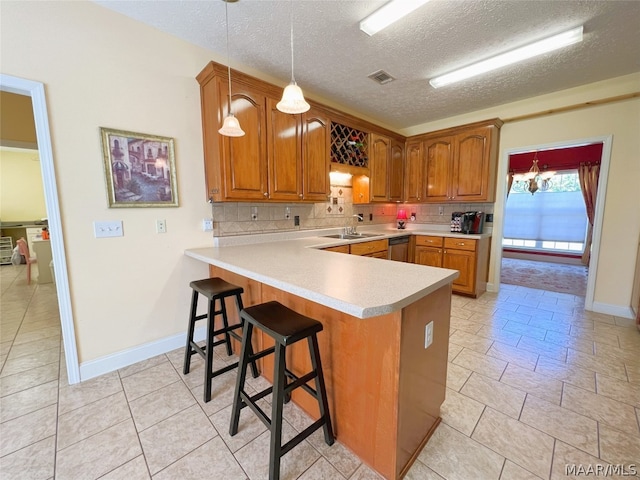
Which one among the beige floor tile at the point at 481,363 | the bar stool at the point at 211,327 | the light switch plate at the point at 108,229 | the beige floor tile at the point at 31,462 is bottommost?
the beige floor tile at the point at 481,363

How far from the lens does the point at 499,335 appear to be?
2643mm

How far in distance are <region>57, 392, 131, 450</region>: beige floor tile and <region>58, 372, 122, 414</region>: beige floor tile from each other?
2.3 inches

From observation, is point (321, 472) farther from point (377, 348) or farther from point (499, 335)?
point (499, 335)

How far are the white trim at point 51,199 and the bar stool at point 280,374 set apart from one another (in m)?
1.42

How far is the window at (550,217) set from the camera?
5949 millimetres

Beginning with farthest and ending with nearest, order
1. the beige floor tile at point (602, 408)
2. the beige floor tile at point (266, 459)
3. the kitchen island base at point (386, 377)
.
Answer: the beige floor tile at point (602, 408) < the beige floor tile at point (266, 459) < the kitchen island base at point (386, 377)

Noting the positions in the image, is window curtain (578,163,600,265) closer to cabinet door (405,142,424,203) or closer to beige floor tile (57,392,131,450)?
cabinet door (405,142,424,203)

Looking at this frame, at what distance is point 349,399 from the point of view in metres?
1.36

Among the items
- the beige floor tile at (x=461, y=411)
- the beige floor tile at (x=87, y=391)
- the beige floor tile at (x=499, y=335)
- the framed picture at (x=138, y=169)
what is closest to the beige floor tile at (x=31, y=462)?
the beige floor tile at (x=87, y=391)

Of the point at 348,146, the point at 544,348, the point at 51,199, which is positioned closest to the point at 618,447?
the point at 544,348

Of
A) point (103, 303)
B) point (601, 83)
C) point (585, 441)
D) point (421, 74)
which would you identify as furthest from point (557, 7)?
point (103, 303)

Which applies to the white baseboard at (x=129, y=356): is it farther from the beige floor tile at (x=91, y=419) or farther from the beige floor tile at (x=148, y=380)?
the beige floor tile at (x=91, y=419)

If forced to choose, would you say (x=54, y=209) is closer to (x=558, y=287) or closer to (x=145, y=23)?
(x=145, y=23)

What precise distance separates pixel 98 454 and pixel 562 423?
2642mm
